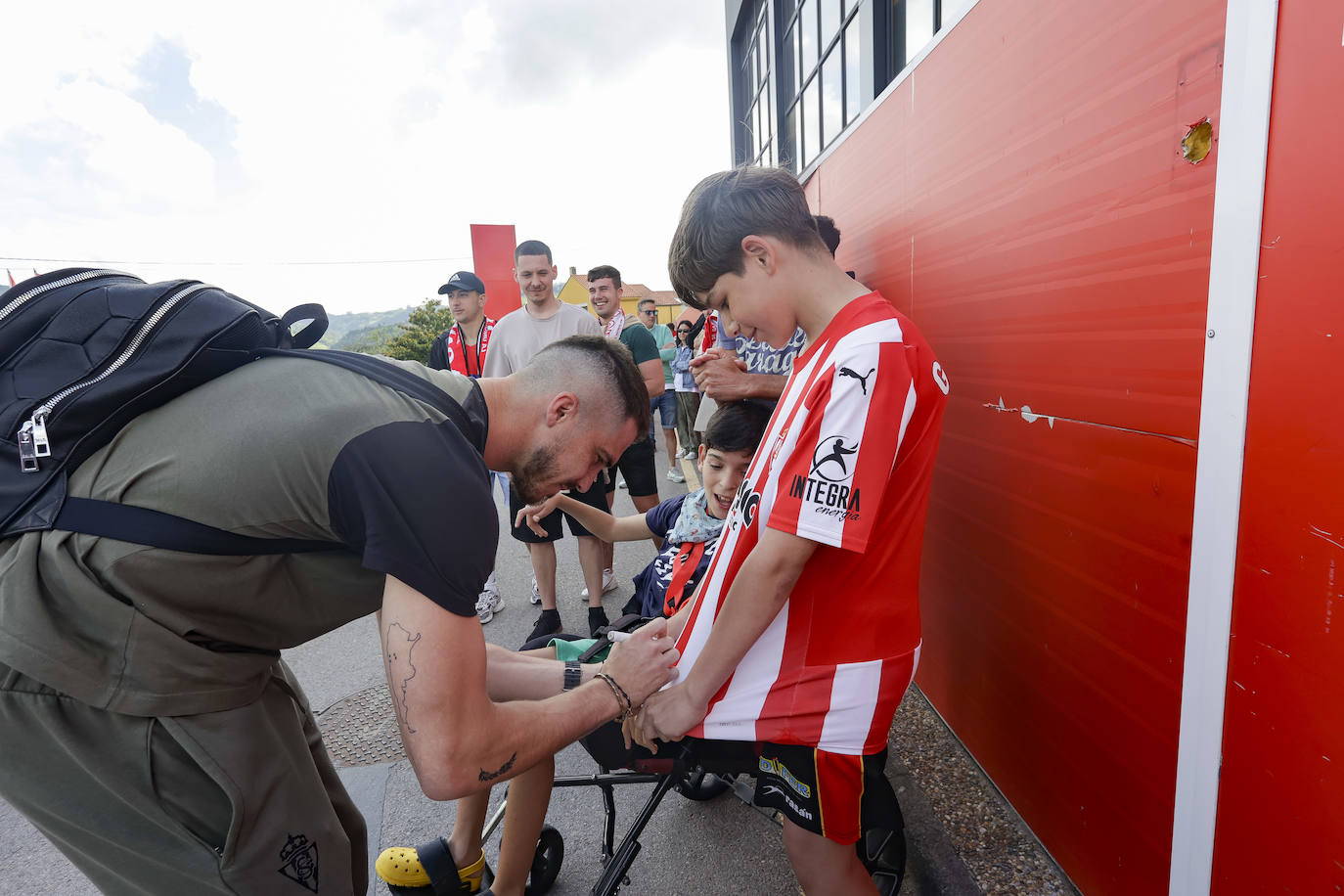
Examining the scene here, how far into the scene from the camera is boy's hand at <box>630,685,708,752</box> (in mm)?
1458

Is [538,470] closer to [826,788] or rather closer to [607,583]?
[826,788]

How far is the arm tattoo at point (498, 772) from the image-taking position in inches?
46.9

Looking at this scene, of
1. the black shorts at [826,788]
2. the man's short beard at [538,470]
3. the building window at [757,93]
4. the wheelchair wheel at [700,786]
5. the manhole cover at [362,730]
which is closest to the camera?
the black shorts at [826,788]

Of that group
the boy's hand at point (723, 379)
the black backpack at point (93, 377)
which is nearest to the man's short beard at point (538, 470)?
the black backpack at point (93, 377)

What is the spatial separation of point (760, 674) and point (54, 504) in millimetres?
1261

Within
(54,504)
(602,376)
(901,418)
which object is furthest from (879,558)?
(54,504)

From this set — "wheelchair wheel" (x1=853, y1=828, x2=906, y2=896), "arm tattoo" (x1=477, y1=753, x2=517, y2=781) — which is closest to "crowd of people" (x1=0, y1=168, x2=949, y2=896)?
"arm tattoo" (x1=477, y1=753, x2=517, y2=781)

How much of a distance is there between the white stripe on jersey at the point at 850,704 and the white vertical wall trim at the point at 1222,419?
593 millimetres

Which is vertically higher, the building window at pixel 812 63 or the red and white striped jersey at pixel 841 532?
the building window at pixel 812 63

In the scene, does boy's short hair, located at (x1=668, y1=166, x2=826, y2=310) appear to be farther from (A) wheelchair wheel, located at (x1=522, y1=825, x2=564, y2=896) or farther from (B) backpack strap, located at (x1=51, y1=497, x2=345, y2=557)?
(A) wheelchair wheel, located at (x1=522, y1=825, x2=564, y2=896)

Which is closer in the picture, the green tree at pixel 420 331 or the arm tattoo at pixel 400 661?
the arm tattoo at pixel 400 661

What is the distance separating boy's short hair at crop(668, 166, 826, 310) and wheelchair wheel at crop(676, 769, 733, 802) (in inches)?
67.4

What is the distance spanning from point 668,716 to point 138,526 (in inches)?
40.8

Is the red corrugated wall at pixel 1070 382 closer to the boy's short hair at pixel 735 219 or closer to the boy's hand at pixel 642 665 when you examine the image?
the boy's short hair at pixel 735 219
